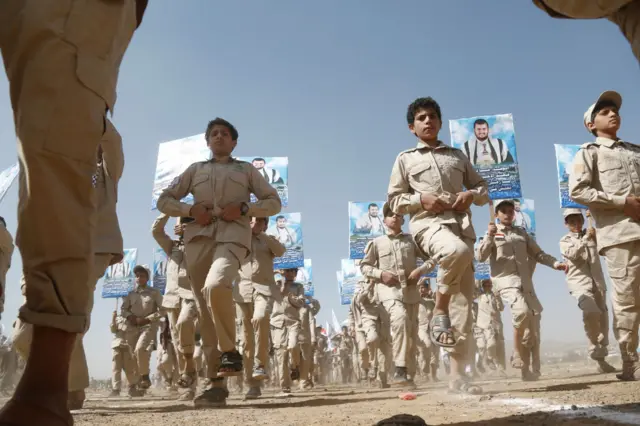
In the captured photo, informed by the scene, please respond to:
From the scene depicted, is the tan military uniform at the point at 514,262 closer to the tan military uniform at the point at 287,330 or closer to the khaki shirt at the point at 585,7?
the tan military uniform at the point at 287,330

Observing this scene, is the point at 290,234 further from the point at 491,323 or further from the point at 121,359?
the point at 491,323

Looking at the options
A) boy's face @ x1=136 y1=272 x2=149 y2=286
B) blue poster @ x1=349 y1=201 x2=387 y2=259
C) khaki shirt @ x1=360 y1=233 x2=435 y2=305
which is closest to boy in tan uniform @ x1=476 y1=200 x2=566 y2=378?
khaki shirt @ x1=360 y1=233 x2=435 y2=305

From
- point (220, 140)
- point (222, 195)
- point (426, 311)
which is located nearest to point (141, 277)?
point (220, 140)

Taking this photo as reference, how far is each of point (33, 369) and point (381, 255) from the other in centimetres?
742

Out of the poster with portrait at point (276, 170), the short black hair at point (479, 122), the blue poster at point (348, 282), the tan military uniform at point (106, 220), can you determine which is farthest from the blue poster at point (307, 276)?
the tan military uniform at point (106, 220)

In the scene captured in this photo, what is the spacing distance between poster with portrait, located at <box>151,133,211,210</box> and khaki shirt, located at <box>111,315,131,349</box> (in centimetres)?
403

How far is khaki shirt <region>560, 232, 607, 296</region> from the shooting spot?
8.55 meters

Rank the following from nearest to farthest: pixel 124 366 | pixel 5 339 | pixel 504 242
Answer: pixel 504 242 < pixel 124 366 < pixel 5 339

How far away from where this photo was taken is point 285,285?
13.0 m

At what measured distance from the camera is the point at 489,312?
14727mm

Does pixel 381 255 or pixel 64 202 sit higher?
pixel 381 255

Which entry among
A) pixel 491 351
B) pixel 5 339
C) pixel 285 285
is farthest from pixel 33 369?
pixel 5 339

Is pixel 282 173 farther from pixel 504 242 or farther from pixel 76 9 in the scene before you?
pixel 76 9

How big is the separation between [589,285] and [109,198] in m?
7.71
